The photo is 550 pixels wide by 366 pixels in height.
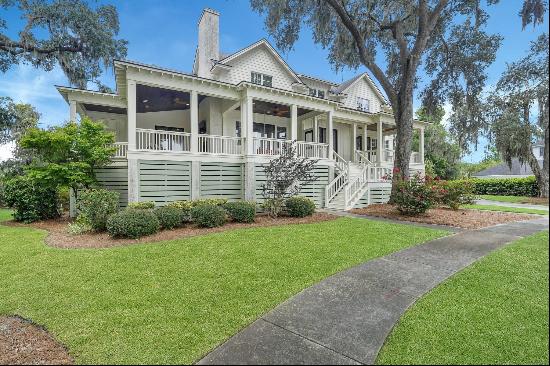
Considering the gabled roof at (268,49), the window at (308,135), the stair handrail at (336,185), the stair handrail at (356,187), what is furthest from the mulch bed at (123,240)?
the gabled roof at (268,49)

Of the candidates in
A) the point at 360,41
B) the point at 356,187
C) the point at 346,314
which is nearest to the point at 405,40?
the point at 360,41

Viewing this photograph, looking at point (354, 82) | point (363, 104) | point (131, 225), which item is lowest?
point (131, 225)

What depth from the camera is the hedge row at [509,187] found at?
21564mm

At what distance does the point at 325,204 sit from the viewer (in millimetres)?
14633

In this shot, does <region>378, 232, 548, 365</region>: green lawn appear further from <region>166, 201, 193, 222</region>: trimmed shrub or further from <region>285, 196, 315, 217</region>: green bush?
<region>166, 201, 193, 222</region>: trimmed shrub

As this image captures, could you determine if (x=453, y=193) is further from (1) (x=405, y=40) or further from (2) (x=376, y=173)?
(1) (x=405, y=40)

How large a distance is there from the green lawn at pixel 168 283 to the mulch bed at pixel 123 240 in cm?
53

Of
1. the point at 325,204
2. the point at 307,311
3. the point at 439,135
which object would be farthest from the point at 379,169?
the point at 439,135

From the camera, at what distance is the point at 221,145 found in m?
13.3

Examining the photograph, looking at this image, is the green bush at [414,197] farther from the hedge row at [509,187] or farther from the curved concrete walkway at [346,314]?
the hedge row at [509,187]

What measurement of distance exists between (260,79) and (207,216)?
11.6 meters

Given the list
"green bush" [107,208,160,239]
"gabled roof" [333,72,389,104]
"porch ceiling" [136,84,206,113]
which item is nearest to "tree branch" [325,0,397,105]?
"gabled roof" [333,72,389,104]

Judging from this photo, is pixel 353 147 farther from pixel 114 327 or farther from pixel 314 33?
pixel 114 327

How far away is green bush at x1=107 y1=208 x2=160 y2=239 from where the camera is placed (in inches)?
317
